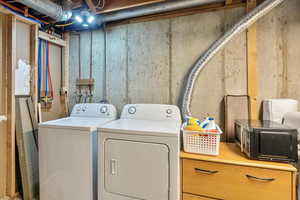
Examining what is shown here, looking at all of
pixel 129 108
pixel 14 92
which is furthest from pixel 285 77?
pixel 14 92

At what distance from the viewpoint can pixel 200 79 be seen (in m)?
2.02

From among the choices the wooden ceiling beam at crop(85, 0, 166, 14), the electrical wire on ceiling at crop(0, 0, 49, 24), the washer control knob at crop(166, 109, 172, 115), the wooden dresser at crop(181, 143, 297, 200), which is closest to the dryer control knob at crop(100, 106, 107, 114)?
the washer control knob at crop(166, 109, 172, 115)

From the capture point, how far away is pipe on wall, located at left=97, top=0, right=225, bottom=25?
183cm

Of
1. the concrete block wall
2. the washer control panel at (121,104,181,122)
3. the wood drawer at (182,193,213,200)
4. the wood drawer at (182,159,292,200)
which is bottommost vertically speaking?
the wood drawer at (182,193,213,200)

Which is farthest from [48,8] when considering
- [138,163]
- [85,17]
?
[138,163]

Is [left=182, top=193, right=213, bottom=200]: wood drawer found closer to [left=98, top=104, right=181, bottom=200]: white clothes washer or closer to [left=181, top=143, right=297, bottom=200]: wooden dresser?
[left=181, top=143, right=297, bottom=200]: wooden dresser

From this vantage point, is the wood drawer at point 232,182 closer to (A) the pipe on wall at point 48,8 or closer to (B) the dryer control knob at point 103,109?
(B) the dryer control knob at point 103,109

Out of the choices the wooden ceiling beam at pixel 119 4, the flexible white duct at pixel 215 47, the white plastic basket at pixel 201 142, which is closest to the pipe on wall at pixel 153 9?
the wooden ceiling beam at pixel 119 4

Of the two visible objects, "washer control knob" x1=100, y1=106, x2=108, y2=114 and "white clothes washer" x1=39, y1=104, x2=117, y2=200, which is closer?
"white clothes washer" x1=39, y1=104, x2=117, y2=200

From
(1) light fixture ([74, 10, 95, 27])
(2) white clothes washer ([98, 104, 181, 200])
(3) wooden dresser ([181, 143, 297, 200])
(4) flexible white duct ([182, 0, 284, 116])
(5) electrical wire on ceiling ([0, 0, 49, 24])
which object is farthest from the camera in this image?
(1) light fixture ([74, 10, 95, 27])

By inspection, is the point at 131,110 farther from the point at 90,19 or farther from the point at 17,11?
the point at 17,11

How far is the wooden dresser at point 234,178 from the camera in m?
1.14

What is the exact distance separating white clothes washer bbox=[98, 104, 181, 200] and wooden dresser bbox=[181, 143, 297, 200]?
162mm

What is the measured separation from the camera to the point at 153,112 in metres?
1.89
